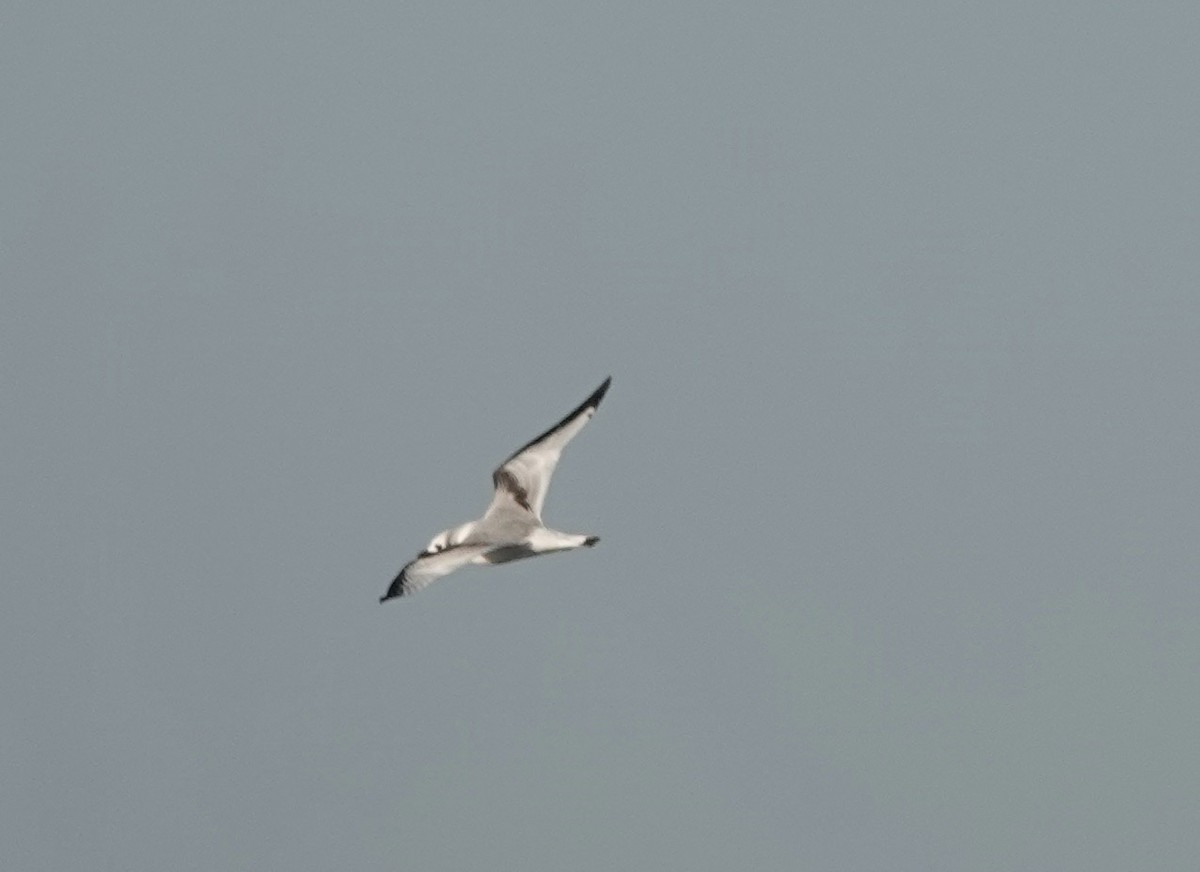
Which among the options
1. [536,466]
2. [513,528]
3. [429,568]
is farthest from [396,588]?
[536,466]

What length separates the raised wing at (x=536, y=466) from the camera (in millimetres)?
38188

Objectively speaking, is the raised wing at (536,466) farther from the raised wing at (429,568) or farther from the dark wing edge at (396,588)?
the dark wing edge at (396,588)

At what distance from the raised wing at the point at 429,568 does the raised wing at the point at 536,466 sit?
3449mm

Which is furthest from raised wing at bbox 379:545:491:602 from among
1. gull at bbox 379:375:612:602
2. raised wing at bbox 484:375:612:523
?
raised wing at bbox 484:375:612:523

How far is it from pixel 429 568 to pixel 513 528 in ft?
10.8

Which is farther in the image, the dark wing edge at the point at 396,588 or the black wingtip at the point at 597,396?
the black wingtip at the point at 597,396

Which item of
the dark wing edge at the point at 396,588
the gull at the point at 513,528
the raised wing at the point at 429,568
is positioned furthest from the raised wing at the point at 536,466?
the dark wing edge at the point at 396,588

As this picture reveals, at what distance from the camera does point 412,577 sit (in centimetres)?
3297

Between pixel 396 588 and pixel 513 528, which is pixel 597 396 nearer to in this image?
pixel 513 528

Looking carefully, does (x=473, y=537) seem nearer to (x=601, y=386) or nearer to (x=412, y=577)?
(x=412, y=577)

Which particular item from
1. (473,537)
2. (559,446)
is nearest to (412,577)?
(473,537)

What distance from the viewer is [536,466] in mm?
39188

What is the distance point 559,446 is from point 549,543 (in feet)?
14.7

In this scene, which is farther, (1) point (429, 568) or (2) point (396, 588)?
→ (1) point (429, 568)
